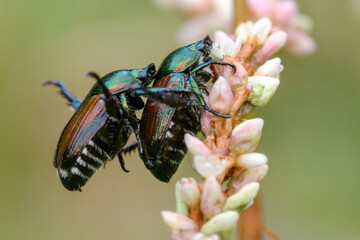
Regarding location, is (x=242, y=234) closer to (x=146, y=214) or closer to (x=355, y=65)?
(x=355, y=65)

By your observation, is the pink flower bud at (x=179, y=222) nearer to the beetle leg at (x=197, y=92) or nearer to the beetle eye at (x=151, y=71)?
the beetle leg at (x=197, y=92)

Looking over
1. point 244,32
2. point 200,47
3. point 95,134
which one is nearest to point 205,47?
point 200,47

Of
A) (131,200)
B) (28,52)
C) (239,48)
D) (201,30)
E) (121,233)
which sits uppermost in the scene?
(28,52)

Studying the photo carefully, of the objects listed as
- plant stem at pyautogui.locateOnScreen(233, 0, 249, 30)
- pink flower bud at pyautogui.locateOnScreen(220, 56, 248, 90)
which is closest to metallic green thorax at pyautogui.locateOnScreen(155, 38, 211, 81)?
plant stem at pyautogui.locateOnScreen(233, 0, 249, 30)

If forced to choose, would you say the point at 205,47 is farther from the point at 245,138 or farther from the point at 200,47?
the point at 245,138

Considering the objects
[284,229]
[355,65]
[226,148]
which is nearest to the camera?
[226,148]

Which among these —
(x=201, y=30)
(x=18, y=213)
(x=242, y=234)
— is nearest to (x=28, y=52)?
(x=18, y=213)
